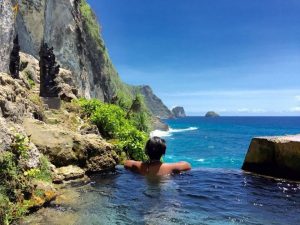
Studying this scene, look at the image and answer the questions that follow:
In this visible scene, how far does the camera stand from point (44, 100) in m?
26.5

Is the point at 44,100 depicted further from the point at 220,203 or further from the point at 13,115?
the point at 220,203

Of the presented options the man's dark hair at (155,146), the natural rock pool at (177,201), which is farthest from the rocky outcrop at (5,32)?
the man's dark hair at (155,146)

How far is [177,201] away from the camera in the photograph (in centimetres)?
1005

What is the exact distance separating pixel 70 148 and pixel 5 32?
1558 cm

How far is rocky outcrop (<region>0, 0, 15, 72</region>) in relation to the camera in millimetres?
25234

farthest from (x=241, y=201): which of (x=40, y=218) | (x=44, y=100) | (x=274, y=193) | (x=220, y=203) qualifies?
(x=44, y=100)

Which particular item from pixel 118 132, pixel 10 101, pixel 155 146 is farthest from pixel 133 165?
pixel 118 132

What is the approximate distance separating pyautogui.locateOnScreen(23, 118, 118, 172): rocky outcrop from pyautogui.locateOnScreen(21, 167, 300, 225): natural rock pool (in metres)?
0.89

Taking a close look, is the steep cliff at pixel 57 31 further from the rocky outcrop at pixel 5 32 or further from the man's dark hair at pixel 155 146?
the man's dark hair at pixel 155 146

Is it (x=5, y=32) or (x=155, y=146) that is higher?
(x=5, y=32)

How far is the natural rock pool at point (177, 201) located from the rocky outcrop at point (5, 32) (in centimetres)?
1519

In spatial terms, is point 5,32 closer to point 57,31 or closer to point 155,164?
point 155,164

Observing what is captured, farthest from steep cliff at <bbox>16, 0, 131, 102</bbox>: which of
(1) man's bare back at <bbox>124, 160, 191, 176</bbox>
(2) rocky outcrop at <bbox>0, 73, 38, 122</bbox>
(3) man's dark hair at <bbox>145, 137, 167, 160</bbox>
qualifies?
(3) man's dark hair at <bbox>145, 137, 167, 160</bbox>

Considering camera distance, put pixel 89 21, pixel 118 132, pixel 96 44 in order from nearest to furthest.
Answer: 1. pixel 118 132
2. pixel 89 21
3. pixel 96 44
